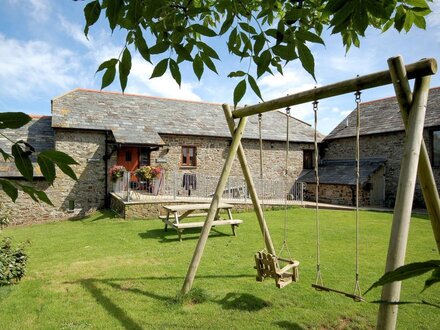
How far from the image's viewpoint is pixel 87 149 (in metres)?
14.7

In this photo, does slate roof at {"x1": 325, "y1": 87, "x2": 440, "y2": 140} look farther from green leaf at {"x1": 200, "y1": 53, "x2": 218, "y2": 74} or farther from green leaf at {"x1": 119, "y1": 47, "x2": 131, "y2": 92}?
green leaf at {"x1": 119, "y1": 47, "x2": 131, "y2": 92}

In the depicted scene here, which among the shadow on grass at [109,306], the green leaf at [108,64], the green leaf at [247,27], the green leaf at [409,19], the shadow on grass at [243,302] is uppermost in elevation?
the green leaf at [409,19]

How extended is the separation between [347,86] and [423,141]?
3.46 ft

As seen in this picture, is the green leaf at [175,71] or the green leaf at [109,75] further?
the green leaf at [175,71]

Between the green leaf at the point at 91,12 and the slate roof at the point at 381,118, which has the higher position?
the slate roof at the point at 381,118

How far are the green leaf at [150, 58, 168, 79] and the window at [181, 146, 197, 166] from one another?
15535mm

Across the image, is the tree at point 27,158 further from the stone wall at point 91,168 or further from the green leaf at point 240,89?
the stone wall at point 91,168

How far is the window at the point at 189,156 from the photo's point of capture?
1698 centimetres

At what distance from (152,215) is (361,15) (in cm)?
1214

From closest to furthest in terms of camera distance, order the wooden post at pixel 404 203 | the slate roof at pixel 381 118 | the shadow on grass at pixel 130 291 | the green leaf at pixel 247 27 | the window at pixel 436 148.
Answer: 1. the green leaf at pixel 247 27
2. the wooden post at pixel 404 203
3. the shadow on grass at pixel 130 291
4. the window at pixel 436 148
5. the slate roof at pixel 381 118

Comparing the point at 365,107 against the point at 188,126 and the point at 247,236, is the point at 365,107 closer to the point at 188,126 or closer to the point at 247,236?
the point at 188,126

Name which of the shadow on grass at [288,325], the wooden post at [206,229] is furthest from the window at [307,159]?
the shadow on grass at [288,325]

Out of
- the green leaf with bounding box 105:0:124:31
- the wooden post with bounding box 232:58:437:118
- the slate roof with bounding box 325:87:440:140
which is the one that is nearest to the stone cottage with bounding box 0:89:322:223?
the slate roof with bounding box 325:87:440:140

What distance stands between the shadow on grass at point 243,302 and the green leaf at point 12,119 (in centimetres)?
432
